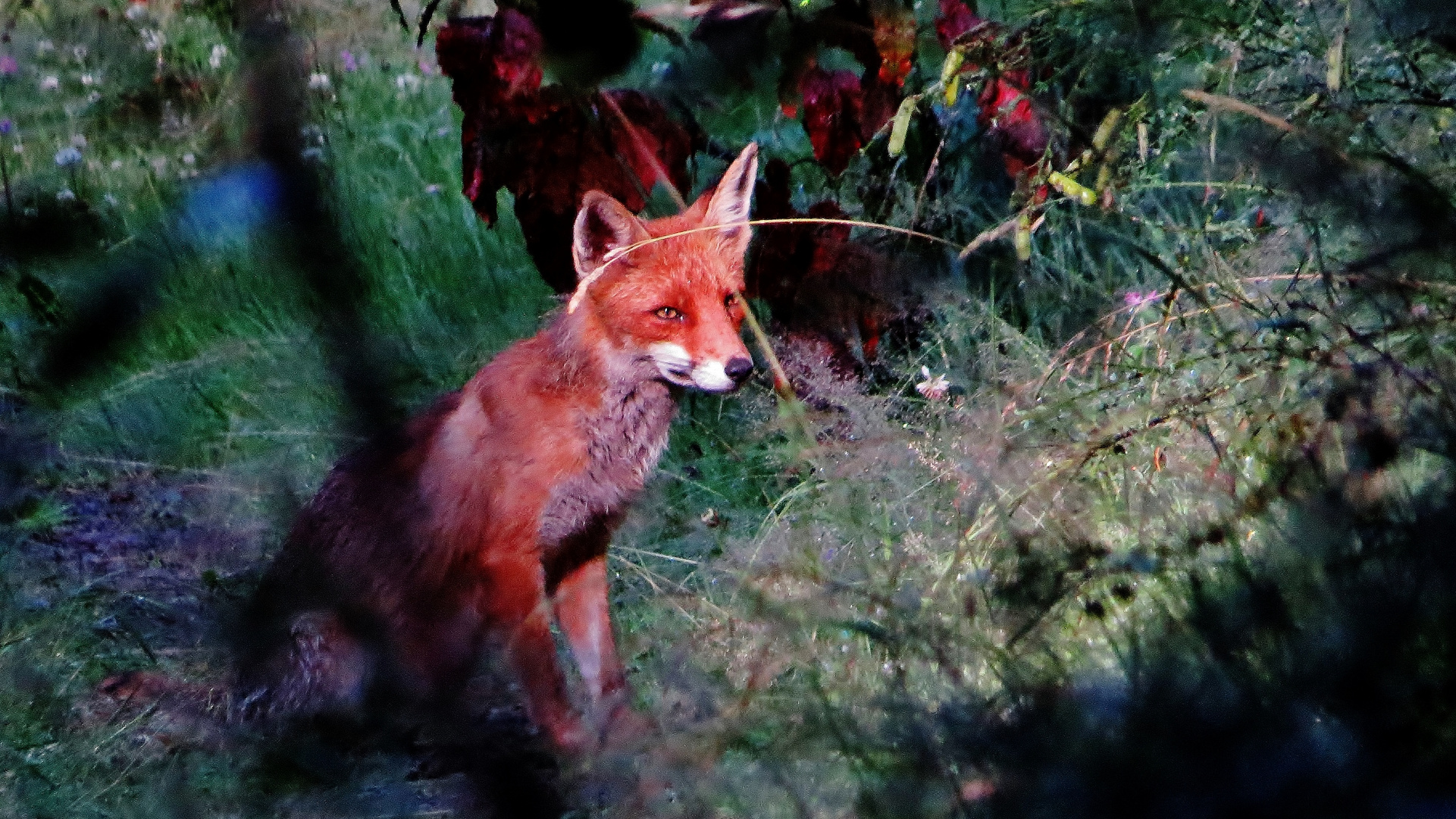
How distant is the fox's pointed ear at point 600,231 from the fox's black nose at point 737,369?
0.35 metres

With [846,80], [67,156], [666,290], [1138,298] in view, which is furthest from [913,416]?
[67,156]

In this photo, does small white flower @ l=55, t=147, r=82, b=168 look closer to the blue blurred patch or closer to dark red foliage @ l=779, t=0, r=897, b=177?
the blue blurred patch

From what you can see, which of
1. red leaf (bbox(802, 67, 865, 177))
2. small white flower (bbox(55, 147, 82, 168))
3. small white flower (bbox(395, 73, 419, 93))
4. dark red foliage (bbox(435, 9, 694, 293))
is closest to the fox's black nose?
dark red foliage (bbox(435, 9, 694, 293))

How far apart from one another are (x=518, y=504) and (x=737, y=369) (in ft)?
1.77

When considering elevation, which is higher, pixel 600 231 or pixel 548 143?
pixel 548 143

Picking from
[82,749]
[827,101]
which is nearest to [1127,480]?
[827,101]

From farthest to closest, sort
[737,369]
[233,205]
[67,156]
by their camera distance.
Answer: [67,156] < [233,205] < [737,369]

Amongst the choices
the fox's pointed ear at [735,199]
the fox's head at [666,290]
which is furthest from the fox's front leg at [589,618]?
the fox's pointed ear at [735,199]

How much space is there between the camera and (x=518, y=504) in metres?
2.70

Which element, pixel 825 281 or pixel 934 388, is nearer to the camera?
pixel 934 388

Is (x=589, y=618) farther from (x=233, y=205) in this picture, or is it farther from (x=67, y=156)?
(x=67, y=156)

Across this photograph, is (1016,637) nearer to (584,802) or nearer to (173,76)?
(584,802)

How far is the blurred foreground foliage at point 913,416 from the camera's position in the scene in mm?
1825

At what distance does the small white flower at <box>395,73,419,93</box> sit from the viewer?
3.07m
